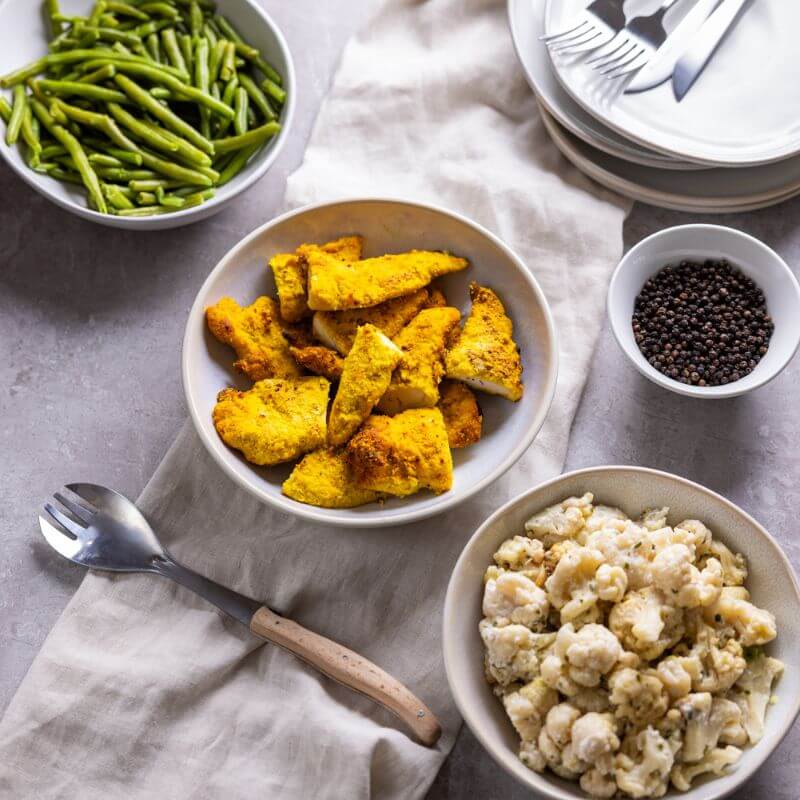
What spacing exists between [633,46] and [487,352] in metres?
1.21

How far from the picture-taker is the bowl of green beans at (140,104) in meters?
3.33

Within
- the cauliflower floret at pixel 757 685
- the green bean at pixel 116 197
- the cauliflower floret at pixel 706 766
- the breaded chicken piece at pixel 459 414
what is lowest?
the cauliflower floret at pixel 706 766

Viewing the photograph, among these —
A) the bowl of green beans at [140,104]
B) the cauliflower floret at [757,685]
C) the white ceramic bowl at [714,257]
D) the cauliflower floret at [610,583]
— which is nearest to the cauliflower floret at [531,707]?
the cauliflower floret at [610,583]

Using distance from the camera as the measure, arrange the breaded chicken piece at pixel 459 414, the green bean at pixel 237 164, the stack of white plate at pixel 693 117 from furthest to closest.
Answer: the green bean at pixel 237 164 → the stack of white plate at pixel 693 117 → the breaded chicken piece at pixel 459 414

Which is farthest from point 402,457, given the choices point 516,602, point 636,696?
point 636,696

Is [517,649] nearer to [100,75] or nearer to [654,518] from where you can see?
[654,518]

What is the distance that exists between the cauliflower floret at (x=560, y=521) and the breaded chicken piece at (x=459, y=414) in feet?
1.10

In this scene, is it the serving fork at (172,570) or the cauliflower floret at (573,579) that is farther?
the serving fork at (172,570)

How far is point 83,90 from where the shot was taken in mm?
3359

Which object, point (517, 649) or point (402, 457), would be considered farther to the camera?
point (402, 457)

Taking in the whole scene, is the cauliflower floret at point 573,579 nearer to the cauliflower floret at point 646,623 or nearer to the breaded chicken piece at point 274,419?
the cauliflower floret at point 646,623

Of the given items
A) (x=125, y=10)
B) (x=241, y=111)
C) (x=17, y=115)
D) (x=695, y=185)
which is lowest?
(x=695, y=185)

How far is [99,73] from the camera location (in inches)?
132

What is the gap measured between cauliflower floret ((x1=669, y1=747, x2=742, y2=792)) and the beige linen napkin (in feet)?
2.29
